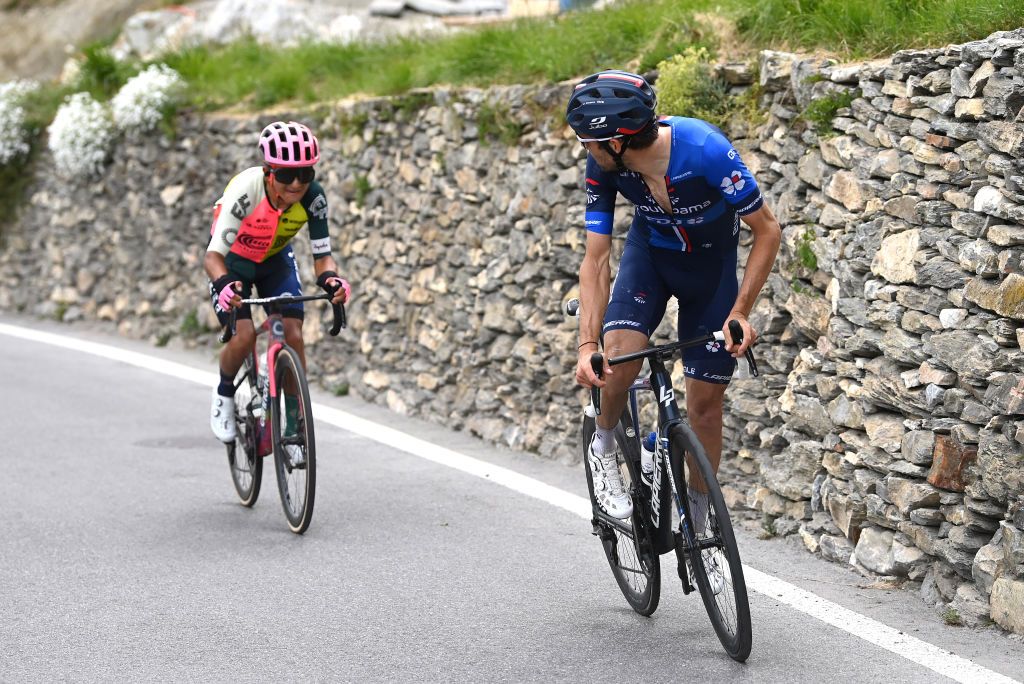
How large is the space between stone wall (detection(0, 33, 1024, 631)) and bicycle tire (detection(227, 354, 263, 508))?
2211 millimetres

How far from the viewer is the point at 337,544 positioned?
6551 millimetres

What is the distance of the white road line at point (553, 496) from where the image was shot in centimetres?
479

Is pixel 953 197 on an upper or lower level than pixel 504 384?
upper

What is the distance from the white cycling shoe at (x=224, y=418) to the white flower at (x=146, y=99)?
7342mm

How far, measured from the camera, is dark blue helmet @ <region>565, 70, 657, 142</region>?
4.63 metres

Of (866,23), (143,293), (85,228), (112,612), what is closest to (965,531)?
(866,23)

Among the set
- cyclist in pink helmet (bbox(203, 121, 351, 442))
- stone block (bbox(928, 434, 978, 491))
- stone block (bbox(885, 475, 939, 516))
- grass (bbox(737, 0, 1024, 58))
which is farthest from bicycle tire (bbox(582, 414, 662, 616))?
grass (bbox(737, 0, 1024, 58))

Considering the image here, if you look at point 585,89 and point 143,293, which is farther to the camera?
point 143,293

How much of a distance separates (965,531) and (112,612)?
365 cm

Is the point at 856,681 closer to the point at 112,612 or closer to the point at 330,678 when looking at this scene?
the point at 330,678

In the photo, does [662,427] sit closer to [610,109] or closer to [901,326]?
[610,109]

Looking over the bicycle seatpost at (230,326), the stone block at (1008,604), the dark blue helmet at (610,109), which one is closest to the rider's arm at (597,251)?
the dark blue helmet at (610,109)

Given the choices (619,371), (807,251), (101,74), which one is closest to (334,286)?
(619,371)

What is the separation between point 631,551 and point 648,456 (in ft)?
1.79
